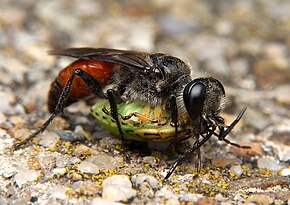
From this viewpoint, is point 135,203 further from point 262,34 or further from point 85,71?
point 262,34

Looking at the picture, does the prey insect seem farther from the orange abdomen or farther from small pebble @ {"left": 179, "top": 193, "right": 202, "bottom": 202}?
small pebble @ {"left": 179, "top": 193, "right": 202, "bottom": 202}

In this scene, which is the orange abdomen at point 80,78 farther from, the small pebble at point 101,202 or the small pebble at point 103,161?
the small pebble at point 101,202

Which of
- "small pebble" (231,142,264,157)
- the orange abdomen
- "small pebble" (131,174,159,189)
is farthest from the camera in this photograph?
the orange abdomen

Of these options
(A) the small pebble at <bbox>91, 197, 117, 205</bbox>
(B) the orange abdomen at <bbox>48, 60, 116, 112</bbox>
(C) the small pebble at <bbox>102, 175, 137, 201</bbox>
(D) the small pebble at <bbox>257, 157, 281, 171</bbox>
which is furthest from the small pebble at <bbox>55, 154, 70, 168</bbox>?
(D) the small pebble at <bbox>257, 157, 281, 171</bbox>

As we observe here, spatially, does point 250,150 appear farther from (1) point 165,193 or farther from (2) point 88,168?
(2) point 88,168

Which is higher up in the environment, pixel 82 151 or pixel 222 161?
pixel 222 161

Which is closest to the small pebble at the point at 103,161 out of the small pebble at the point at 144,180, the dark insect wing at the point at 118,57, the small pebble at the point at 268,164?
the small pebble at the point at 144,180

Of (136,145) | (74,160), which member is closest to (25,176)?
(74,160)
